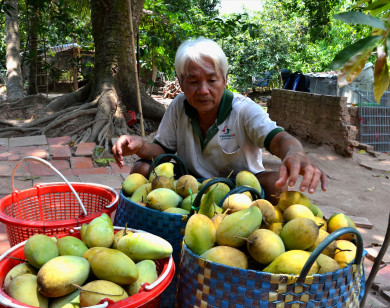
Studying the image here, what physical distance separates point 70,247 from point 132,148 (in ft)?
2.97

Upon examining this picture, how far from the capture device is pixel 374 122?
25.5 feet

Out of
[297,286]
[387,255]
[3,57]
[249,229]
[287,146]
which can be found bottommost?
[387,255]

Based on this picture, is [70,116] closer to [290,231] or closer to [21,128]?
[21,128]

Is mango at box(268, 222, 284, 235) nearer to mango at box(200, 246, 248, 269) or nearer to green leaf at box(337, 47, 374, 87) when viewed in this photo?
mango at box(200, 246, 248, 269)

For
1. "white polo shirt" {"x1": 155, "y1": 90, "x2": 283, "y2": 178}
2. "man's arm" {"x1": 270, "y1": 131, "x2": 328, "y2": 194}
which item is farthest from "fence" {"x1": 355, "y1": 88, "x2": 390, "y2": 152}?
"man's arm" {"x1": 270, "y1": 131, "x2": 328, "y2": 194}

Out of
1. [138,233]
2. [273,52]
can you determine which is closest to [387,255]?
[138,233]

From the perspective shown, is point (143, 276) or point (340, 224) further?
point (340, 224)

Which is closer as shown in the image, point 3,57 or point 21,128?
point 21,128

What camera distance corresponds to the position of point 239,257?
4.02 ft

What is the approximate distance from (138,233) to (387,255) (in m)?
2.17

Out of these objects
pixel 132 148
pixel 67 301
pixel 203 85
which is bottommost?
pixel 67 301

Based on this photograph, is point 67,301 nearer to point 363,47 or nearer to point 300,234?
point 300,234

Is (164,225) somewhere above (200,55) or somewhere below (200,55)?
below

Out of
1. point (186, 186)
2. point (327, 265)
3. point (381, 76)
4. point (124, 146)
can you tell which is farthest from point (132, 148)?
point (381, 76)
